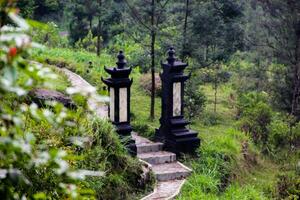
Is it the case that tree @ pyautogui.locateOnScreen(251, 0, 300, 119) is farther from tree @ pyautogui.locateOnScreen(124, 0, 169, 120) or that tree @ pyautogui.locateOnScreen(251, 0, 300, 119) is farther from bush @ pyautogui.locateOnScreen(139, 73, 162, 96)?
tree @ pyautogui.locateOnScreen(124, 0, 169, 120)

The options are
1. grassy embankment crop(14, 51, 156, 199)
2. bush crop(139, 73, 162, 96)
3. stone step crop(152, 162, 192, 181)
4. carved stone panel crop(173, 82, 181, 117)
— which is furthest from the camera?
bush crop(139, 73, 162, 96)

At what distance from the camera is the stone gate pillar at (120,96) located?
8.28 metres

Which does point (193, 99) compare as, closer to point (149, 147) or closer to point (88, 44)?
point (149, 147)

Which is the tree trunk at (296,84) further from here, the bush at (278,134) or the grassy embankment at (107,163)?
the grassy embankment at (107,163)

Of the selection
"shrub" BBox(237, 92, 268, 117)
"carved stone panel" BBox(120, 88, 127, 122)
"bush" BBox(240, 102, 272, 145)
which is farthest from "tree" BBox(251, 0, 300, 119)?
"carved stone panel" BBox(120, 88, 127, 122)

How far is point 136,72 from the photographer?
15195mm

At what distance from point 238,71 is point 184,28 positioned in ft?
12.4

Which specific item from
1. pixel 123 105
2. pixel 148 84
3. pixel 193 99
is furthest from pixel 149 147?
pixel 148 84

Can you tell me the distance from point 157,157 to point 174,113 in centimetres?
91

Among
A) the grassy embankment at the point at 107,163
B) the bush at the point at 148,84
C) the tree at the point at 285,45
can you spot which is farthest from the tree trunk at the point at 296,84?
the grassy embankment at the point at 107,163

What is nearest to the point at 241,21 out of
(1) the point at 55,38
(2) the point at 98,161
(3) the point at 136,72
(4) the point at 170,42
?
(4) the point at 170,42

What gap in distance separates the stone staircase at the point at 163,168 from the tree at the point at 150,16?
171 centimetres

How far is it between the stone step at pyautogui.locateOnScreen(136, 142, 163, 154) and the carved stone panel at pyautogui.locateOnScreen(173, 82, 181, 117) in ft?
1.88

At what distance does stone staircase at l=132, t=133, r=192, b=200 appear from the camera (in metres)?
7.83
